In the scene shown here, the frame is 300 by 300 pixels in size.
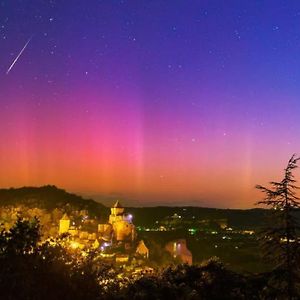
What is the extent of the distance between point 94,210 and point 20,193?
44815 millimetres

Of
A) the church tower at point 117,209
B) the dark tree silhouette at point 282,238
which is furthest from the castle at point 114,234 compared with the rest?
the dark tree silhouette at point 282,238

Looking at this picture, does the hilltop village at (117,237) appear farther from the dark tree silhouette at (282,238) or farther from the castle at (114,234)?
the dark tree silhouette at (282,238)

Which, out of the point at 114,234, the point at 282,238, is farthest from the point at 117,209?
the point at 282,238

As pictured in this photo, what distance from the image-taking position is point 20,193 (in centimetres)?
15512

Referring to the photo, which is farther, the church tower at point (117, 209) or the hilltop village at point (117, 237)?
the church tower at point (117, 209)

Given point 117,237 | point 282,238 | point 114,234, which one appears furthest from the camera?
point 114,234

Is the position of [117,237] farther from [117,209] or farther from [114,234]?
[117,209]

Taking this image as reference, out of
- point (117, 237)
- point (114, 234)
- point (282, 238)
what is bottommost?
point (117, 237)

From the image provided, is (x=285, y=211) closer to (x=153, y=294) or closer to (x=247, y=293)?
(x=247, y=293)

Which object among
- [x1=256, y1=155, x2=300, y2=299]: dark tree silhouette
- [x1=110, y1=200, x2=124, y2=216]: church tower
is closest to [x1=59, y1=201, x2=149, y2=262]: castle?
[x1=110, y1=200, x2=124, y2=216]: church tower

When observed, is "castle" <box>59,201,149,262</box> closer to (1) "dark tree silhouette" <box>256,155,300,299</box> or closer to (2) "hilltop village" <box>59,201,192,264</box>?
(2) "hilltop village" <box>59,201,192,264</box>

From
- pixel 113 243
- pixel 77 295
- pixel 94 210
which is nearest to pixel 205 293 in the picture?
pixel 77 295

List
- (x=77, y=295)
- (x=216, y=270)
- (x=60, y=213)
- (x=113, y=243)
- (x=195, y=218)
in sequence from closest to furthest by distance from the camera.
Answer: (x=77, y=295)
(x=216, y=270)
(x=113, y=243)
(x=60, y=213)
(x=195, y=218)

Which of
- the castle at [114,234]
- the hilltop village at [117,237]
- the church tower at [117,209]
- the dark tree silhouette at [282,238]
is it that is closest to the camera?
the dark tree silhouette at [282,238]
